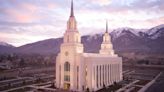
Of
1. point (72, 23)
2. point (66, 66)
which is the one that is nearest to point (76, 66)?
point (66, 66)

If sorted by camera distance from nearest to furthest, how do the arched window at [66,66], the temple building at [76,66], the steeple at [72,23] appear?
1. the temple building at [76,66]
2. the steeple at [72,23]
3. the arched window at [66,66]

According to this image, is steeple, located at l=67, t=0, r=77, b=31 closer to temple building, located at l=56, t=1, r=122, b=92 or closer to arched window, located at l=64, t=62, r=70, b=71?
temple building, located at l=56, t=1, r=122, b=92

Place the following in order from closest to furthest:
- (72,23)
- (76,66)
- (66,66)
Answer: (76,66)
(72,23)
(66,66)

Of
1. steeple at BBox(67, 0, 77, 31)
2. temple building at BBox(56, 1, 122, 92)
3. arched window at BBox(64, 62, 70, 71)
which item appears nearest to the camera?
temple building at BBox(56, 1, 122, 92)

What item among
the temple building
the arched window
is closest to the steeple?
the temple building

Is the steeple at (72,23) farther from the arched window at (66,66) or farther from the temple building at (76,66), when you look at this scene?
the arched window at (66,66)

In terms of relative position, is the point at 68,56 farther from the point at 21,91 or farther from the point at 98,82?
the point at 21,91

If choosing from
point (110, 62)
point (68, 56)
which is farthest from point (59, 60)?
point (110, 62)

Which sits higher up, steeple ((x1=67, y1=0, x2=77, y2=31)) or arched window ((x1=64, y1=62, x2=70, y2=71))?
steeple ((x1=67, y1=0, x2=77, y2=31))

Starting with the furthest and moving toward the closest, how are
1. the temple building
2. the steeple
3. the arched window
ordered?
1. the arched window
2. the steeple
3. the temple building

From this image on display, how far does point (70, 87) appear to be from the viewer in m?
43.2

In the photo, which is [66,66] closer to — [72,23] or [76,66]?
[76,66]

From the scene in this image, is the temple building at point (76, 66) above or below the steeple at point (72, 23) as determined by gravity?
below

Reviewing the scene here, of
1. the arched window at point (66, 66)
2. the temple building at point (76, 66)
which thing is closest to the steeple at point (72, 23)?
the temple building at point (76, 66)
